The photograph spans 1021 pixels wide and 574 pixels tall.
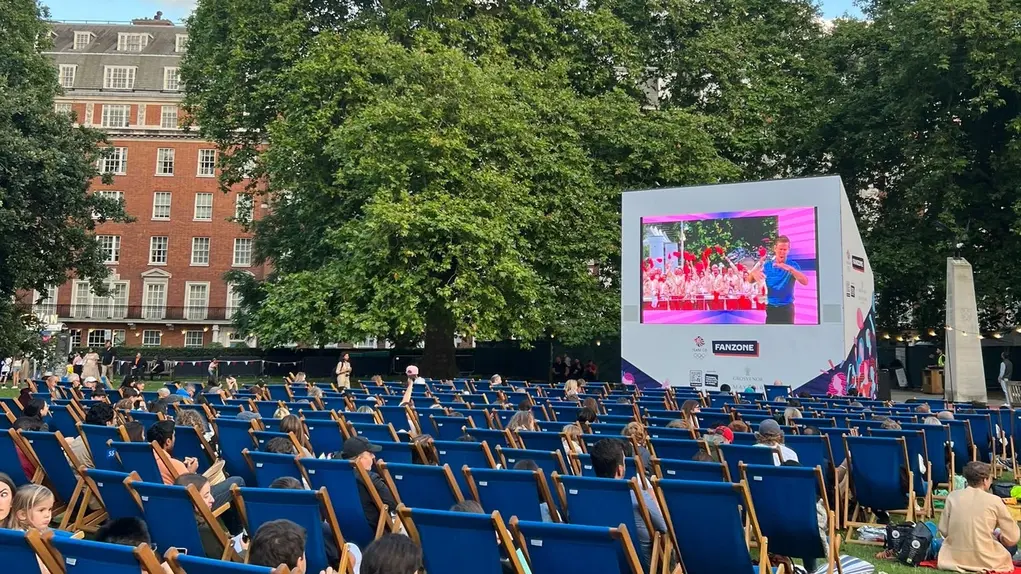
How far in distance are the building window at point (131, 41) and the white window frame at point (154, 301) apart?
52.9 feet

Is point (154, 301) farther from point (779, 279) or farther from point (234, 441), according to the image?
point (234, 441)

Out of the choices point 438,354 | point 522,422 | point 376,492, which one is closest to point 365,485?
point 376,492

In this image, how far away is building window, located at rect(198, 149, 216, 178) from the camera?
55.6m

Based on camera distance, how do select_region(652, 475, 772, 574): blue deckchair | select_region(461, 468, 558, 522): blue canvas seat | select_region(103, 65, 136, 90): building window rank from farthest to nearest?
select_region(103, 65, 136, 90): building window
select_region(461, 468, 558, 522): blue canvas seat
select_region(652, 475, 772, 574): blue deckchair

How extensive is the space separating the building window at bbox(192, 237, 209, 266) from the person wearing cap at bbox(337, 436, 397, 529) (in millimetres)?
52343

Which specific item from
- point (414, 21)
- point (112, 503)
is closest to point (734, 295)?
point (414, 21)

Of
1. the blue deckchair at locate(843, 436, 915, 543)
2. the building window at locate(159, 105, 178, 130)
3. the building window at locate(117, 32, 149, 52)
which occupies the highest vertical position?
the building window at locate(117, 32, 149, 52)

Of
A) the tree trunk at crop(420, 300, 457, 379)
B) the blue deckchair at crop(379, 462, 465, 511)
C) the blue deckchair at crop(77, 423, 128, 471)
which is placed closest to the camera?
the blue deckchair at crop(379, 462, 465, 511)

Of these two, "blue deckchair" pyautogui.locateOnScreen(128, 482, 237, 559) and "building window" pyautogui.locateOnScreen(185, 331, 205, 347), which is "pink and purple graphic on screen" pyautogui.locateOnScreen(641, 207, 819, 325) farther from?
"building window" pyautogui.locateOnScreen(185, 331, 205, 347)

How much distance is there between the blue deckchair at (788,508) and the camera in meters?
5.53

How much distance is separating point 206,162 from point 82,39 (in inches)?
569

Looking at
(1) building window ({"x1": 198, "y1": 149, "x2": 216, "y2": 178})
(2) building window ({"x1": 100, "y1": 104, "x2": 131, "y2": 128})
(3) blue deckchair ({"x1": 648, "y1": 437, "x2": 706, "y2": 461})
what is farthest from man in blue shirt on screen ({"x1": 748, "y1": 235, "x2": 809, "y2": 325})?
(2) building window ({"x1": 100, "y1": 104, "x2": 131, "y2": 128})

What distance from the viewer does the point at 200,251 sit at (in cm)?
5547

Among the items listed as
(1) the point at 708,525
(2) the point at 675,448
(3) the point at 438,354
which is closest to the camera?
(1) the point at 708,525
